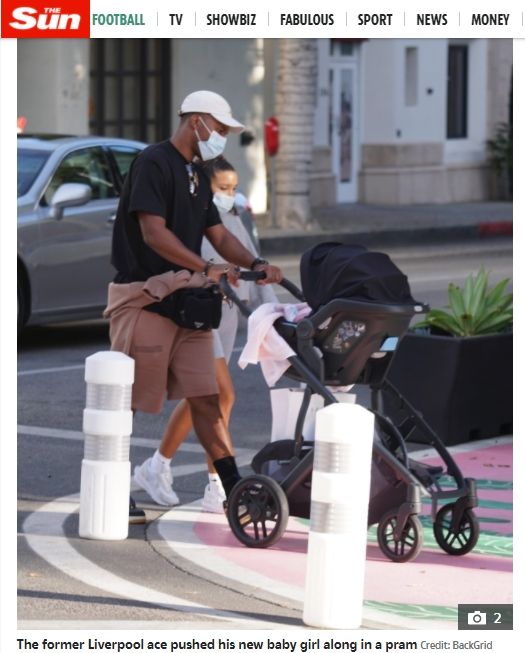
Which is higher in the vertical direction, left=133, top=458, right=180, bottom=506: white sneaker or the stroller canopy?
the stroller canopy

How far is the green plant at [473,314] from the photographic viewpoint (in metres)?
10.3

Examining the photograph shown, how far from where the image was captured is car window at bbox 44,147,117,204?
13.8m

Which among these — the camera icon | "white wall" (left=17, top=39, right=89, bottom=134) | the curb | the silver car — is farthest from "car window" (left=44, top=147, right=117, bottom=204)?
"white wall" (left=17, top=39, right=89, bottom=134)

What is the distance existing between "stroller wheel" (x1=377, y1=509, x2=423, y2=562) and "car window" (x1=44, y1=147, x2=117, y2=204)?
700cm

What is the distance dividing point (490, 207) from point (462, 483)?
77.9ft

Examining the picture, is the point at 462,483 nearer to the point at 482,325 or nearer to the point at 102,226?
the point at 482,325

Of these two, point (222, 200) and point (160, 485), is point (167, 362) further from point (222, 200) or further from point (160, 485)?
point (222, 200)

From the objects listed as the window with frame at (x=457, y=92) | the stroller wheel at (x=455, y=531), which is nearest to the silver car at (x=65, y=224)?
the stroller wheel at (x=455, y=531)

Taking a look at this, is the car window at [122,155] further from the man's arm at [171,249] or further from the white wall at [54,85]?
the white wall at [54,85]

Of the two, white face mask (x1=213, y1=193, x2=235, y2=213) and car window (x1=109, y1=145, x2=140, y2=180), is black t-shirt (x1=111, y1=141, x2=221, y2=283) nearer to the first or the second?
white face mask (x1=213, y1=193, x2=235, y2=213)

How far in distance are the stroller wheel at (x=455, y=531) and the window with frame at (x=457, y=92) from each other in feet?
85.6

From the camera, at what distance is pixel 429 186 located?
3141 cm
